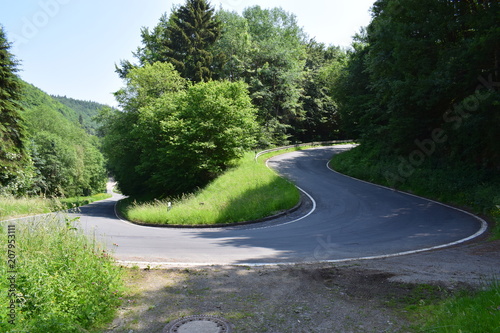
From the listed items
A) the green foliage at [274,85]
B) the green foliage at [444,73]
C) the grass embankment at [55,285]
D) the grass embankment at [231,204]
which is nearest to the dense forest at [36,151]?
the grass embankment at [55,285]

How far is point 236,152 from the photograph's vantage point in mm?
24844

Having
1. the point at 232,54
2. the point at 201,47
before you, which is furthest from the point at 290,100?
the point at 201,47

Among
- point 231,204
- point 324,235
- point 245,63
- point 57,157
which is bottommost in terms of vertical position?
point 324,235

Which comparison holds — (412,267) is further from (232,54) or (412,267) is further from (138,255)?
(232,54)

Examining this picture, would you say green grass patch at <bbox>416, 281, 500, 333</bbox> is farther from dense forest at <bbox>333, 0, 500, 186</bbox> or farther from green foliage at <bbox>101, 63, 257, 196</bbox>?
green foliage at <bbox>101, 63, 257, 196</bbox>

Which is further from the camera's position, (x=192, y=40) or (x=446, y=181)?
(x=192, y=40)

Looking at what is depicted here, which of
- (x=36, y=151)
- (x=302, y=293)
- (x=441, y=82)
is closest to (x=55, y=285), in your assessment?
(x=302, y=293)

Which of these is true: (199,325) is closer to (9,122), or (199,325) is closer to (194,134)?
(194,134)

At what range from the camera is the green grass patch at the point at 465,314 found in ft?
11.2

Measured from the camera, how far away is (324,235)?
10961 millimetres

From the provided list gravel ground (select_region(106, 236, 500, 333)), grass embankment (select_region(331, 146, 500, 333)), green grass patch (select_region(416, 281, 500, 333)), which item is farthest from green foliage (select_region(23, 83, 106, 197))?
green grass patch (select_region(416, 281, 500, 333))

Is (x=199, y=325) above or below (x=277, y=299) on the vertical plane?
above

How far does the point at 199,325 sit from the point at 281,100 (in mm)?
41041

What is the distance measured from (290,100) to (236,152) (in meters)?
20.8
